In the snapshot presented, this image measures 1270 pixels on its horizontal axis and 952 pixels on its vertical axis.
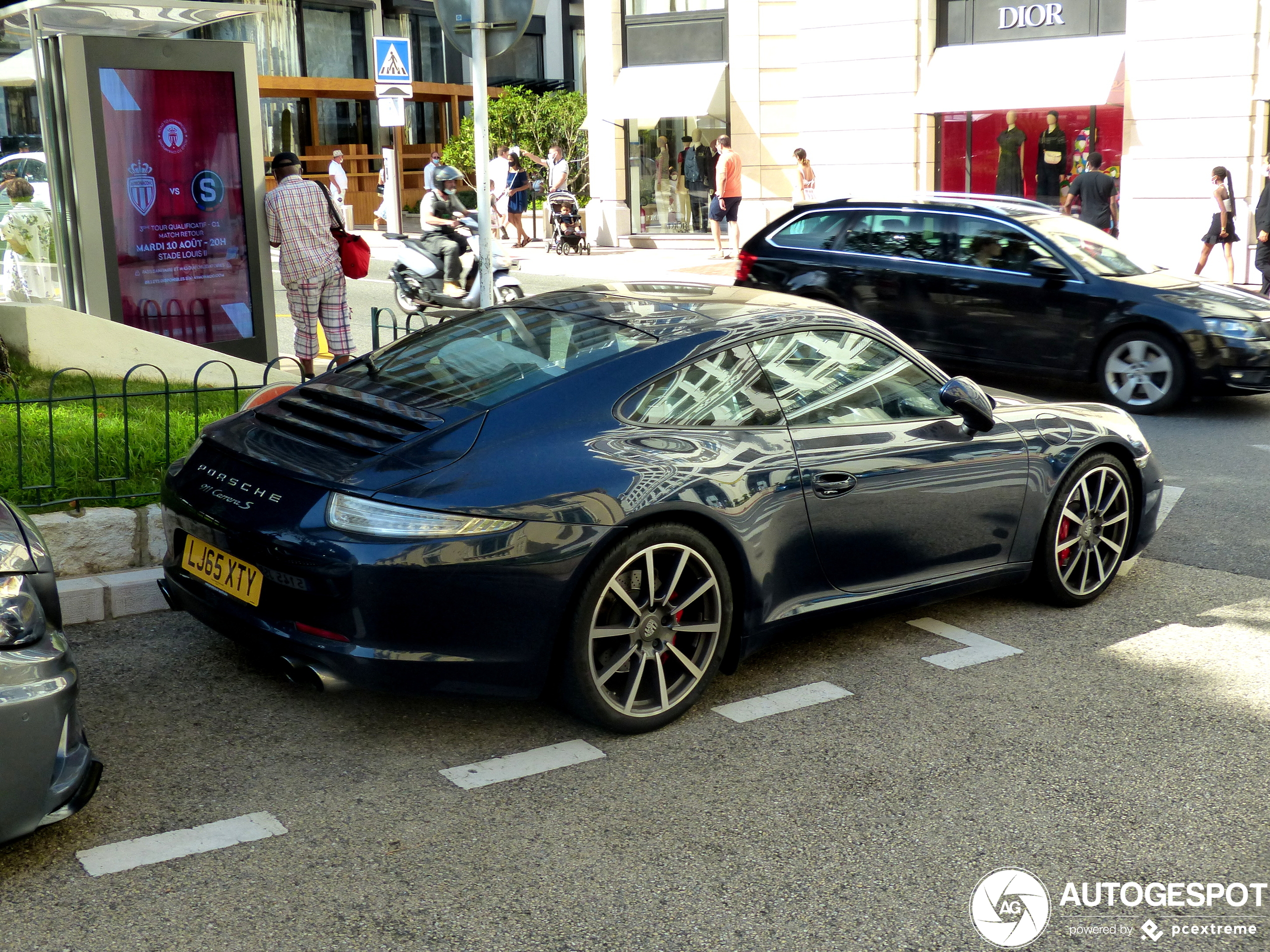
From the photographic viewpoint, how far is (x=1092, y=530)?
5734mm

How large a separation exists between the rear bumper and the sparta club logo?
728cm

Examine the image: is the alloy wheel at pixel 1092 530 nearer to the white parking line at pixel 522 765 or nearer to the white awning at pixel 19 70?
the white parking line at pixel 522 765

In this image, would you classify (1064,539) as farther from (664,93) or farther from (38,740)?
(664,93)

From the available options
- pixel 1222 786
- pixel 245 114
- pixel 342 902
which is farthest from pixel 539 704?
pixel 245 114

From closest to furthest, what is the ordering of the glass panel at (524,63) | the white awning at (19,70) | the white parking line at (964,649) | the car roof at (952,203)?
the white parking line at (964,649) < the white awning at (19,70) < the car roof at (952,203) < the glass panel at (524,63)

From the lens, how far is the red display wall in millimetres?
21844

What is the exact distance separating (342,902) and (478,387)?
1.79 metres

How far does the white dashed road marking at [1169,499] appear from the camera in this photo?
7270mm

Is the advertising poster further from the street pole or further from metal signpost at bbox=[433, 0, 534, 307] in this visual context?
the street pole

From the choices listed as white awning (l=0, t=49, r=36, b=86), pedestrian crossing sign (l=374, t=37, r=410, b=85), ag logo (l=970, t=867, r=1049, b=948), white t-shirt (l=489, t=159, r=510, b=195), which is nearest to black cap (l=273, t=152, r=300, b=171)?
white awning (l=0, t=49, r=36, b=86)

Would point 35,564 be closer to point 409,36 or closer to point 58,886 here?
point 58,886

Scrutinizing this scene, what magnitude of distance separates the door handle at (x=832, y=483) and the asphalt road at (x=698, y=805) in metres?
0.46

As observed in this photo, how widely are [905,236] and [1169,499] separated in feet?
13.9

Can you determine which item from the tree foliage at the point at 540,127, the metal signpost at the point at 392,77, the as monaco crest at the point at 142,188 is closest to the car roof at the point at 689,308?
the as monaco crest at the point at 142,188
